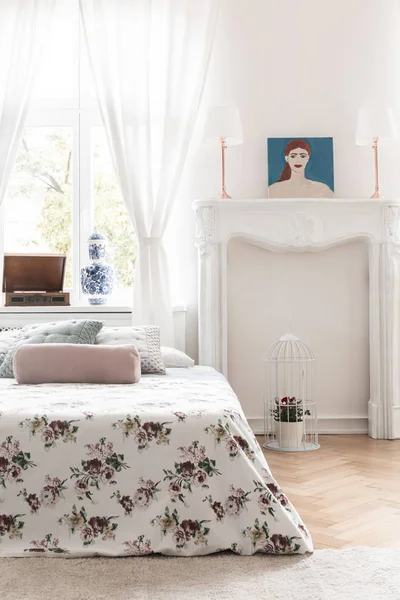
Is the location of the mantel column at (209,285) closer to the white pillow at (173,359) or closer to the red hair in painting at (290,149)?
the white pillow at (173,359)

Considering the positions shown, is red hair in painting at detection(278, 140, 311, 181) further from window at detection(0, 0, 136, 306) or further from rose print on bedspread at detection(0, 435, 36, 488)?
rose print on bedspread at detection(0, 435, 36, 488)

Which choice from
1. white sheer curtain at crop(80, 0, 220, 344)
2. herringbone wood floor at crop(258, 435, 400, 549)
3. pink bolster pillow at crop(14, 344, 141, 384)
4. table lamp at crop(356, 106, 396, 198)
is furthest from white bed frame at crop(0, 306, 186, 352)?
table lamp at crop(356, 106, 396, 198)

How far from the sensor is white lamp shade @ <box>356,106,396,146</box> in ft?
14.2

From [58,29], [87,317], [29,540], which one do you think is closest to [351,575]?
[29,540]

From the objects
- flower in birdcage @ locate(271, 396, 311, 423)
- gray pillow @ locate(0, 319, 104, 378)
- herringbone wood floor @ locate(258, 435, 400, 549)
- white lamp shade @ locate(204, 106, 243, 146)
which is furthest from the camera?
white lamp shade @ locate(204, 106, 243, 146)

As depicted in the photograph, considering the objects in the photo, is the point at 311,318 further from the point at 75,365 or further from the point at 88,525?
the point at 88,525

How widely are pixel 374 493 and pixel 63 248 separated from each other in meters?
2.67

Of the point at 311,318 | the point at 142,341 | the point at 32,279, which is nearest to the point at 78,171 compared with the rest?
the point at 32,279

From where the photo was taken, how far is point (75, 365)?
3.16m

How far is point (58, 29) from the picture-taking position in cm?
475

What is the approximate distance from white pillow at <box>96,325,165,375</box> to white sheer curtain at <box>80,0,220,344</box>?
0.77 metres

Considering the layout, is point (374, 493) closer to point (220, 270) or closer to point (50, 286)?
point (220, 270)

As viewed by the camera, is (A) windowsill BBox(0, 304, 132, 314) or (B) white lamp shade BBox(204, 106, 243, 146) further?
(A) windowsill BBox(0, 304, 132, 314)

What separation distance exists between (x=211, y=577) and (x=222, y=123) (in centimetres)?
288
